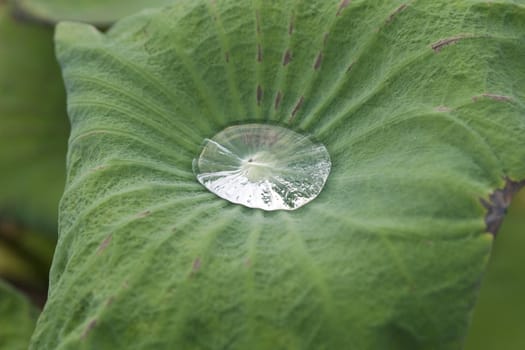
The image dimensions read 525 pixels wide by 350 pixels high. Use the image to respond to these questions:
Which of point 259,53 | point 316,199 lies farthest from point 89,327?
point 259,53

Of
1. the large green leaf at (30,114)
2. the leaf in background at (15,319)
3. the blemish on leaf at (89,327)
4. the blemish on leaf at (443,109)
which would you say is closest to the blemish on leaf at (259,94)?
the blemish on leaf at (443,109)

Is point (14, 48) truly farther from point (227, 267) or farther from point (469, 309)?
point (469, 309)

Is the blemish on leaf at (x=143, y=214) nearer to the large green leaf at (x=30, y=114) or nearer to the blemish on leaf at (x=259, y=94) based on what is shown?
the blemish on leaf at (x=259, y=94)

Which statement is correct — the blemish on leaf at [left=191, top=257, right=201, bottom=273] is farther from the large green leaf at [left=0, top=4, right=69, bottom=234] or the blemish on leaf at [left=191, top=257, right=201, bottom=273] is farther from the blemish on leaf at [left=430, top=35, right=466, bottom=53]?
the large green leaf at [left=0, top=4, right=69, bottom=234]

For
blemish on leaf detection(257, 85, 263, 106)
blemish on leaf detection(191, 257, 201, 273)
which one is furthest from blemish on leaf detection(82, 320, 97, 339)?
blemish on leaf detection(257, 85, 263, 106)

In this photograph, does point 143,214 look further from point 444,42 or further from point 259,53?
point 444,42

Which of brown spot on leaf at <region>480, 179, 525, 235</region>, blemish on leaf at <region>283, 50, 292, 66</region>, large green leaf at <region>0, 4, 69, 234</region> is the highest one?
Answer: large green leaf at <region>0, 4, 69, 234</region>
